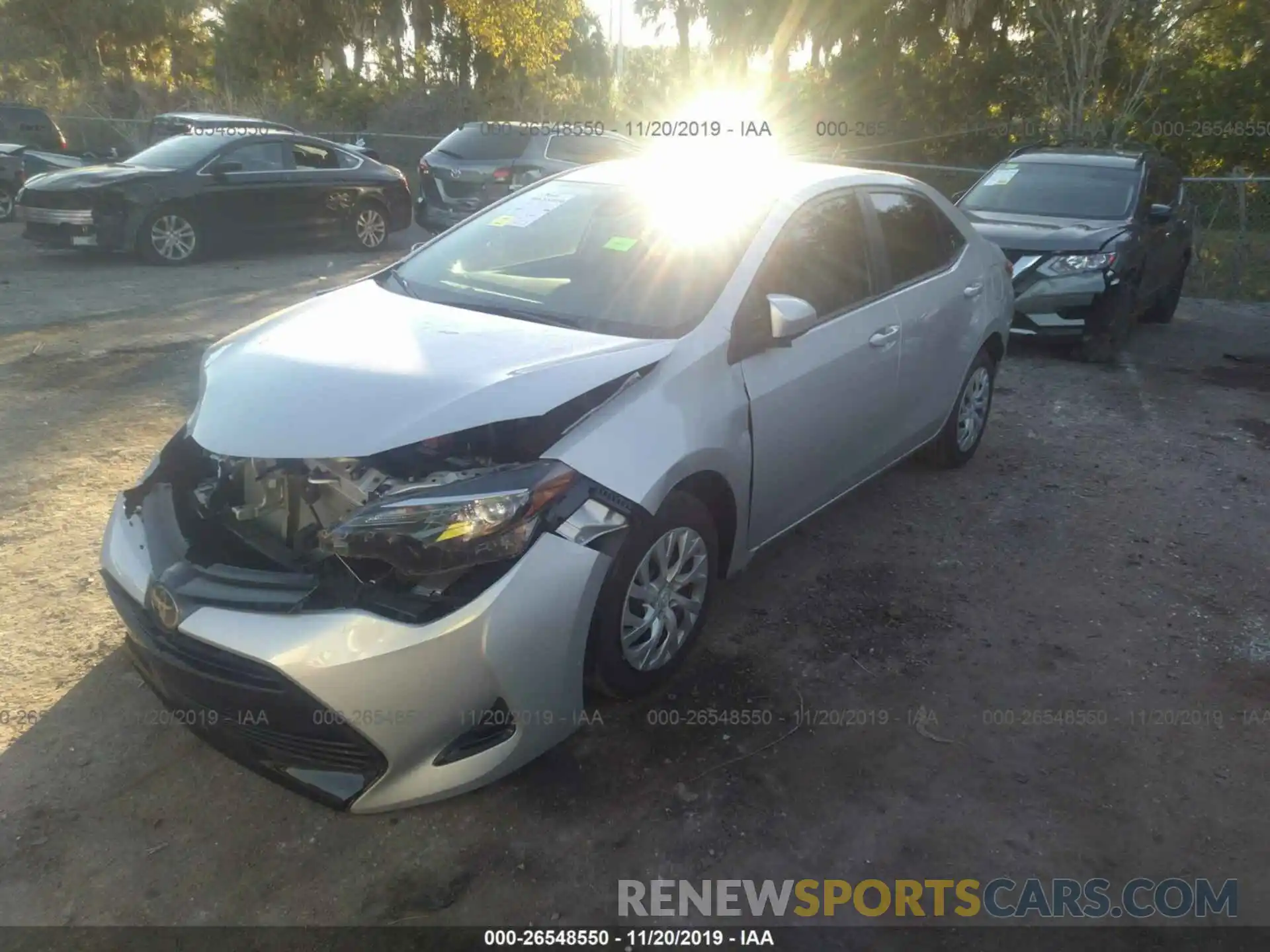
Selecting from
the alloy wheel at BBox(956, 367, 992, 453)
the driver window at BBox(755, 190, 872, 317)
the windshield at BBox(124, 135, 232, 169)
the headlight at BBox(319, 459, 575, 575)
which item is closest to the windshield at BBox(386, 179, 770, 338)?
the driver window at BBox(755, 190, 872, 317)

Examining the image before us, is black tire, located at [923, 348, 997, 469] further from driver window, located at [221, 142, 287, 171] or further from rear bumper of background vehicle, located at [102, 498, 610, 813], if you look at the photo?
driver window, located at [221, 142, 287, 171]

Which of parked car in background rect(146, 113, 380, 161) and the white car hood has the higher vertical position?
parked car in background rect(146, 113, 380, 161)

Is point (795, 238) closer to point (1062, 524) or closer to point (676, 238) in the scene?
point (676, 238)

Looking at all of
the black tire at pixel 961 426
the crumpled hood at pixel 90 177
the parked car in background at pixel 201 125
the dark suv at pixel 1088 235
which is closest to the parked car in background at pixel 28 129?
the parked car in background at pixel 201 125

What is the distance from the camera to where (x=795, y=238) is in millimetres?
3988

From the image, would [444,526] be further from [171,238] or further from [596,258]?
[171,238]

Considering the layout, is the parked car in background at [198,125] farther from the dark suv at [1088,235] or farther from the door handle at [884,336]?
the door handle at [884,336]

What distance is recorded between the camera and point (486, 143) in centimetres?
1270

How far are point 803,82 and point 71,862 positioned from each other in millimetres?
25381

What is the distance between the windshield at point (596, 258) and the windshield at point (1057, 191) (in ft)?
19.7

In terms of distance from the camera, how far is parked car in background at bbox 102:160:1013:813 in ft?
8.62

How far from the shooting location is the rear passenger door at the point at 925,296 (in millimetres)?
4594

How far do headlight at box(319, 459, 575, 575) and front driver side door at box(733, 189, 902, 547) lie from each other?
3.85ft

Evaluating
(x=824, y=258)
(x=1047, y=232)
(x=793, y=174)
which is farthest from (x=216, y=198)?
(x=824, y=258)
